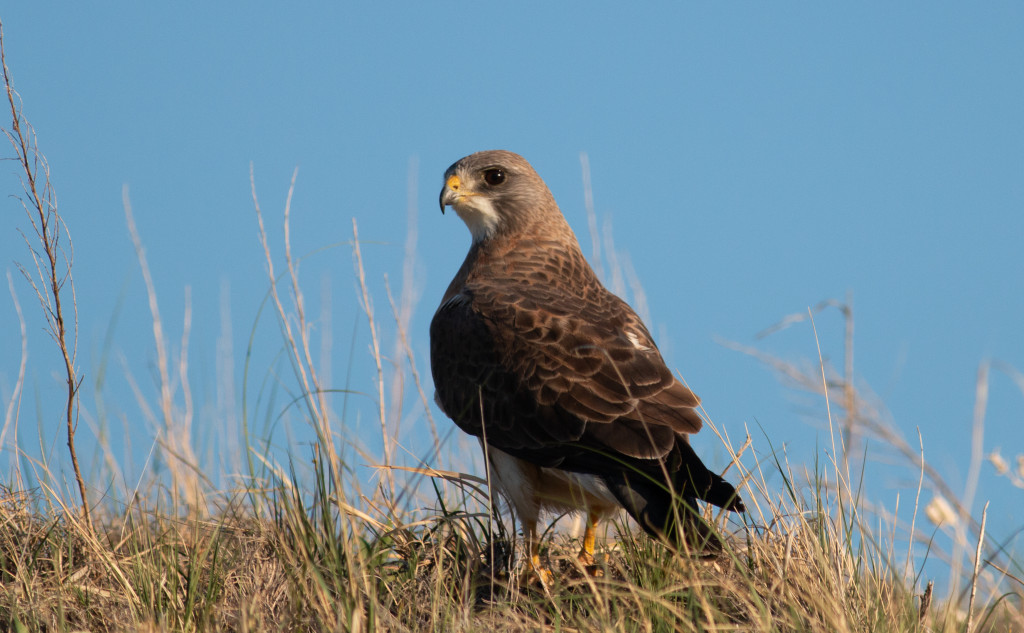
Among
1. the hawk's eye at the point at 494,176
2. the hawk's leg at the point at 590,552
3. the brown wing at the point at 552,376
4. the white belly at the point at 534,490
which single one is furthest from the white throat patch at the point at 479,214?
the hawk's leg at the point at 590,552

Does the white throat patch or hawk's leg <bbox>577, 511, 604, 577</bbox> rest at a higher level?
the white throat patch

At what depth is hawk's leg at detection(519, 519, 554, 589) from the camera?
12.3 ft

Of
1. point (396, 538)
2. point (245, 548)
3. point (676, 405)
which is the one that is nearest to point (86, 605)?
point (245, 548)

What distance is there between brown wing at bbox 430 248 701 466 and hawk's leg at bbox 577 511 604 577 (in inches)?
16.0

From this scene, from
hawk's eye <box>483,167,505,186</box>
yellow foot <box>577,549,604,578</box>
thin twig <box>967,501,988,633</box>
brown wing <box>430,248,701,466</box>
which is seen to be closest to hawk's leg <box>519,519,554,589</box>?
yellow foot <box>577,549,604,578</box>

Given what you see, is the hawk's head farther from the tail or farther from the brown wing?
the tail

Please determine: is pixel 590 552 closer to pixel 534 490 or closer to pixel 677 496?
pixel 534 490

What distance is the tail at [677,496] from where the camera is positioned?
3.43m

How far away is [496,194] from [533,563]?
206cm

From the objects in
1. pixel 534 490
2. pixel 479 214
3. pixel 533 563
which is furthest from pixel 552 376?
pixel 479 214

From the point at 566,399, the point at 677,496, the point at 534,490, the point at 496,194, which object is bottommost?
the point at 534,490

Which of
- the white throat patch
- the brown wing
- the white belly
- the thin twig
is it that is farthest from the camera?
the white throat patch

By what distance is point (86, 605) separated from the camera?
3607 mm

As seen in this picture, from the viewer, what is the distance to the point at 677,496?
3.35 m
